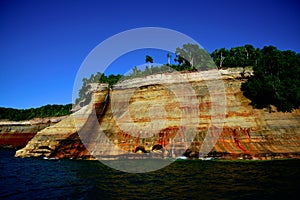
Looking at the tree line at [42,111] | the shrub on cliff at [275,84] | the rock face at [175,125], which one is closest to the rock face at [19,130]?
the tree line at [42,111]

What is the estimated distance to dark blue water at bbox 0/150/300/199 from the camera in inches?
590

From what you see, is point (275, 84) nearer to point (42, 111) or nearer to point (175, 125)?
point (175, 125)

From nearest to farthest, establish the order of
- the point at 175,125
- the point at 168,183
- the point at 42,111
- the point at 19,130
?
the point at 168,183, the point at 175,125, the point at 19,130, the point at 42,111

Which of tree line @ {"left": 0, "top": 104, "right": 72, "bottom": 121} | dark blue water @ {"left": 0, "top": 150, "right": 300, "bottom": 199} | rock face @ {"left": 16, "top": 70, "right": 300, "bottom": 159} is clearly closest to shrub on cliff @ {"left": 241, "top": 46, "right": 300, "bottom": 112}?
rock face @ {"left": 16, "top": 70, "right": 300, "bottom": 159}

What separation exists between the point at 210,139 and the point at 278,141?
8.61 m

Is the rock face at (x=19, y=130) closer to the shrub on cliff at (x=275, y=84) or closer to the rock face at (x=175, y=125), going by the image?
the rock face at (x=175, y=125)

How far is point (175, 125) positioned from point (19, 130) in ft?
232

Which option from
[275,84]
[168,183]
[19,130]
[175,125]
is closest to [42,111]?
[19,130]

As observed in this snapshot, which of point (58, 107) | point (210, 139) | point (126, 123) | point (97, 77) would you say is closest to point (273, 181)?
point (210, 139)

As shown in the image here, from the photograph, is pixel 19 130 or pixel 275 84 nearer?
pixel 275 84

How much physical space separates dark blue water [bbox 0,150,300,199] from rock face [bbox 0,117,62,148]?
186 feet

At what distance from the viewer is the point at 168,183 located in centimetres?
1814

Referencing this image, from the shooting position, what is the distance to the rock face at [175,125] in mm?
30031

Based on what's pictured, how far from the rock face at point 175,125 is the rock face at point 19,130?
1539 inches
